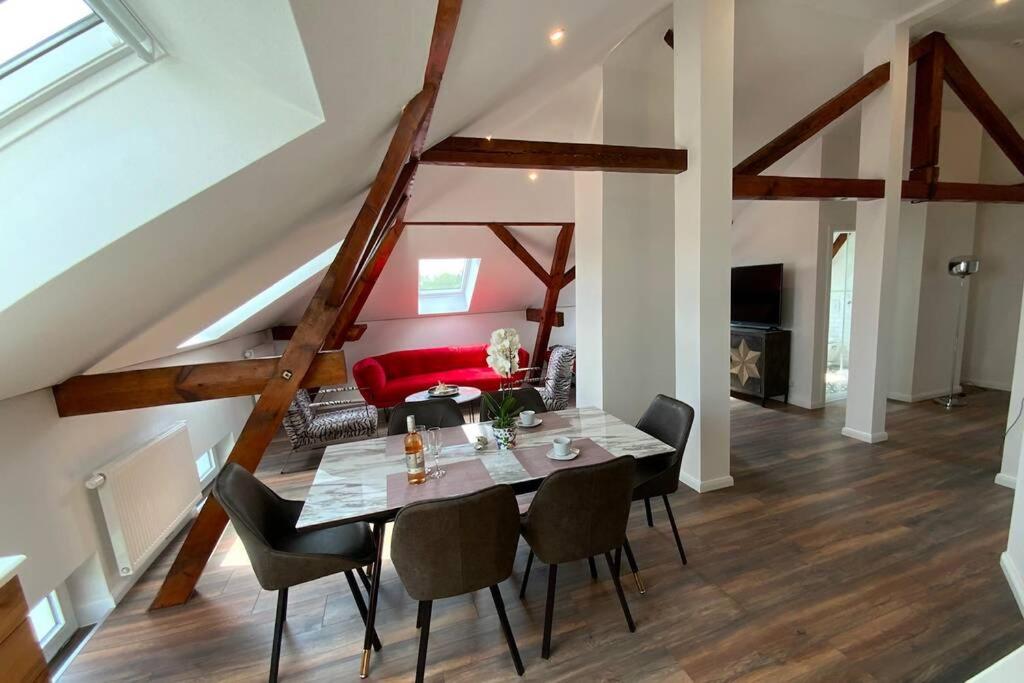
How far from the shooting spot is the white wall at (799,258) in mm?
4906

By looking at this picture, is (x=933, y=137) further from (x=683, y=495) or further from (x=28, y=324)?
(x=28, y=324)

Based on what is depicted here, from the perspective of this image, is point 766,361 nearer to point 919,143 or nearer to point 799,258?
point 799,258

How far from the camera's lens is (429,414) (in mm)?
2920

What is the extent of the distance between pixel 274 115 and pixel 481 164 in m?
1.72

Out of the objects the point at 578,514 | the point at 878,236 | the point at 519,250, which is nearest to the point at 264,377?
the point at 578,514

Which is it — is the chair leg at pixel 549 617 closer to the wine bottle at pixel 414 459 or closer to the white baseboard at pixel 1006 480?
the wine bottle at pixel 414 459

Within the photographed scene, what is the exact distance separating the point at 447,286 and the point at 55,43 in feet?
20.1

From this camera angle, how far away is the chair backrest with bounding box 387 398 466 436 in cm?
287

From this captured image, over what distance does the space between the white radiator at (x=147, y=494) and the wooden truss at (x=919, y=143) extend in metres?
A: 4.49

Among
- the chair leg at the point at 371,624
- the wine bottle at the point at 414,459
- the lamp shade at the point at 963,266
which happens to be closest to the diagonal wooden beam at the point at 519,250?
the wine bottle at the point at 414,459

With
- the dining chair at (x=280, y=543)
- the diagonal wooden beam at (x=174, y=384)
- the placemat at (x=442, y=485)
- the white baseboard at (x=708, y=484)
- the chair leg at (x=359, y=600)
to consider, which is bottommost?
the white baseboard at (x=708, y=484)

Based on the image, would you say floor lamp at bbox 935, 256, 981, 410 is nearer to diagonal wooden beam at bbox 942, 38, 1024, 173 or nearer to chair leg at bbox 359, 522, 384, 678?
diagonal wooden beam at bbox 942, 38, 1024, 173

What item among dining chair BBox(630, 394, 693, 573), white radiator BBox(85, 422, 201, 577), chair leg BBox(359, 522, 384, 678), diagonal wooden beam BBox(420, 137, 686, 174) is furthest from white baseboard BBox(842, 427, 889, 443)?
white radiator BBox(85, 422, 201, 577)

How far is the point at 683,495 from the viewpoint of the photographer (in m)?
3.29
